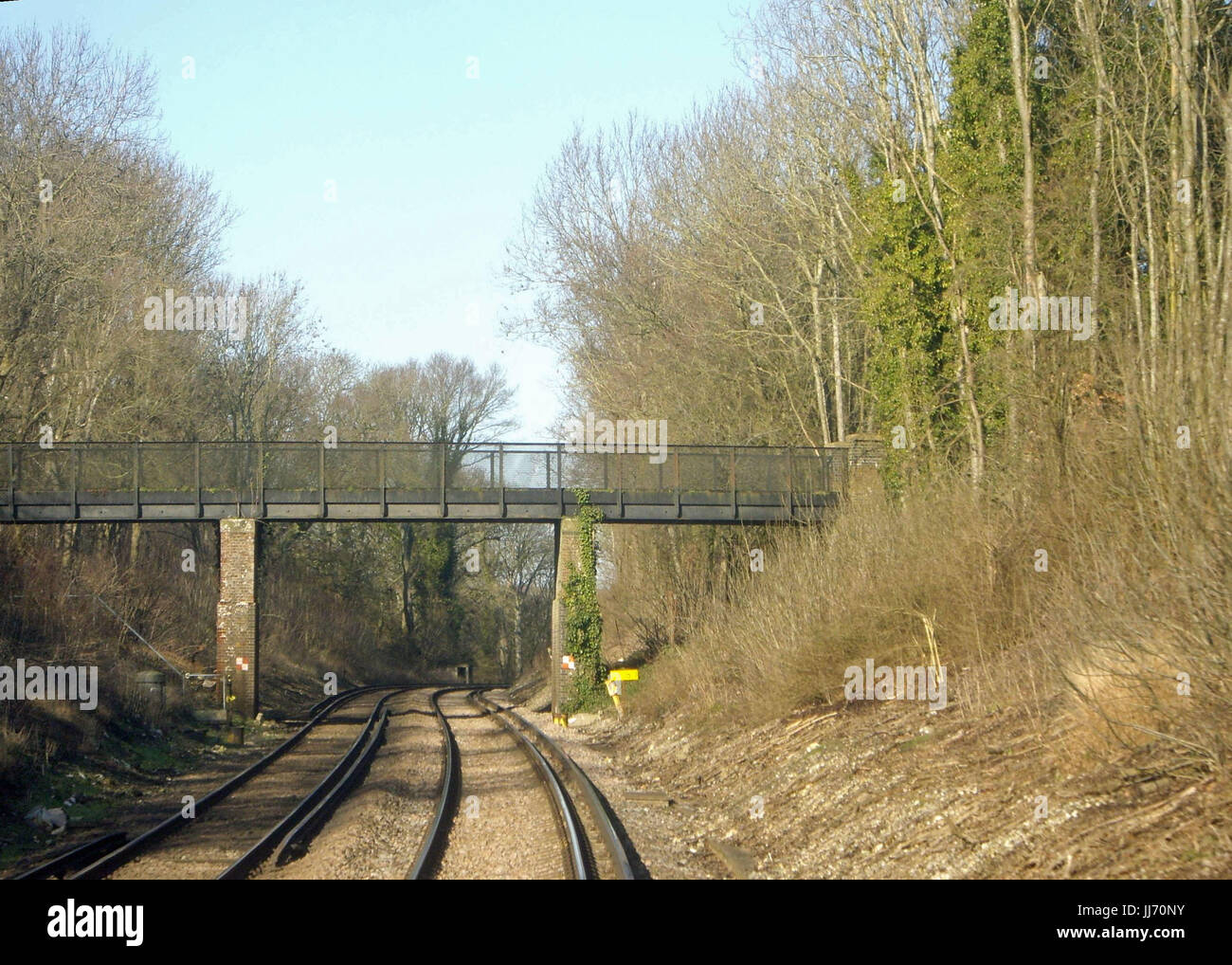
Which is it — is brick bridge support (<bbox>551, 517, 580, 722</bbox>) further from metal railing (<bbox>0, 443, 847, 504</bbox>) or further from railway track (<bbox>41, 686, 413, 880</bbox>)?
railway track (<bbox>41, 686, 413, 880</bbox>)

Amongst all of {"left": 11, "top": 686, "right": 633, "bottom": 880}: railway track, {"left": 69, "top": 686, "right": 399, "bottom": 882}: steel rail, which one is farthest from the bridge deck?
{"left": 11, "top": 686, "right": 633, "bottom": 880}: railway track

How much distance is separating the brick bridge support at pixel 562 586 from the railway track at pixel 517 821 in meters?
5.94

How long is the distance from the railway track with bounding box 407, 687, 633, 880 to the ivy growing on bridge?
241 inches

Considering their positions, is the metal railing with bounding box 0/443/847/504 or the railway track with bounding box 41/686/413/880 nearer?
the railway track with bounding box 41/686/413/880

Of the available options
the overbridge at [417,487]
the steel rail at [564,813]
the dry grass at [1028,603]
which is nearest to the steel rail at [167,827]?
the steel rail at [564,813]

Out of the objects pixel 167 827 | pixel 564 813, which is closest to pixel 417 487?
pixel 167 827

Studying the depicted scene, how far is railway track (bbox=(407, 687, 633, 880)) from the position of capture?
11.0 m

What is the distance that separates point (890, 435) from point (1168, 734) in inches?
618

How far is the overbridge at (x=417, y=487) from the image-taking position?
93.2ft

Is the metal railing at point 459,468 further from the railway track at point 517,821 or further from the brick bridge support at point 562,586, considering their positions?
the railway track at point 517,821

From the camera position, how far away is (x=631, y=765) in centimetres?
1920

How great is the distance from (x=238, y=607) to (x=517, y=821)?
17.0 meters
